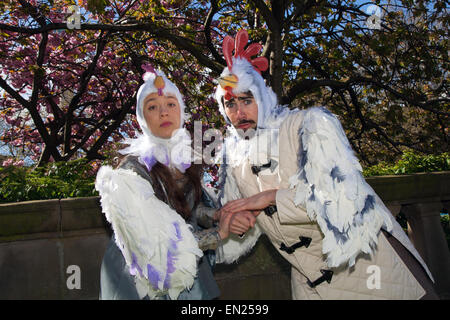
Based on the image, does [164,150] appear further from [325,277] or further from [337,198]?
[325,277]

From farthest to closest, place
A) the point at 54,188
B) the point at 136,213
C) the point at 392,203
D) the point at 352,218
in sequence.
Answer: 1. the point at 392,203
2. the point at 54,188
3. the point at 352,218
4. the point at 136,213

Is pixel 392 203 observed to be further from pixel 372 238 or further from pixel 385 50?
pixel 385 50

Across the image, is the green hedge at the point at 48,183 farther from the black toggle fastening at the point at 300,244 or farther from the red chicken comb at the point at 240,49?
the black toggle fastening at the point at 300,244

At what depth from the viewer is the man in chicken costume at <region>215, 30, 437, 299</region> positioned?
5.94 feet

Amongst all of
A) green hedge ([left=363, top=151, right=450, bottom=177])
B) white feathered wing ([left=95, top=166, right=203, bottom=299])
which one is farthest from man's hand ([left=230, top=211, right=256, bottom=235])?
green hedge ([left=363, top=151, right=450, bottom=177])

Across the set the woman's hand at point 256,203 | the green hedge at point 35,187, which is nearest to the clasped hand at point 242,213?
the woman's hand at point 256,203

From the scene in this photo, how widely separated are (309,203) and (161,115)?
905mm

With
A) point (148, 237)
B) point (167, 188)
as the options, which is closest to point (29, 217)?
point (167, 188)

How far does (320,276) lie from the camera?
203 cm

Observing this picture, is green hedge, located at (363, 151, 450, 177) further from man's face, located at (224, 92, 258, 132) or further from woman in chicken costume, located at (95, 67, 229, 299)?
woman in chicken costume, located at (95, 67, 229, 299)

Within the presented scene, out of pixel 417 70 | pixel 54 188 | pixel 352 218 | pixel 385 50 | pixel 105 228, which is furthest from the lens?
pixel 417 70

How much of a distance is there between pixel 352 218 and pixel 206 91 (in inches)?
244

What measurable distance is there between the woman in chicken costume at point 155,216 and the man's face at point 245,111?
0.41 metres

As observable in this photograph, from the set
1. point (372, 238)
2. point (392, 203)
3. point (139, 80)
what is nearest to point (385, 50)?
point (392, 203)
